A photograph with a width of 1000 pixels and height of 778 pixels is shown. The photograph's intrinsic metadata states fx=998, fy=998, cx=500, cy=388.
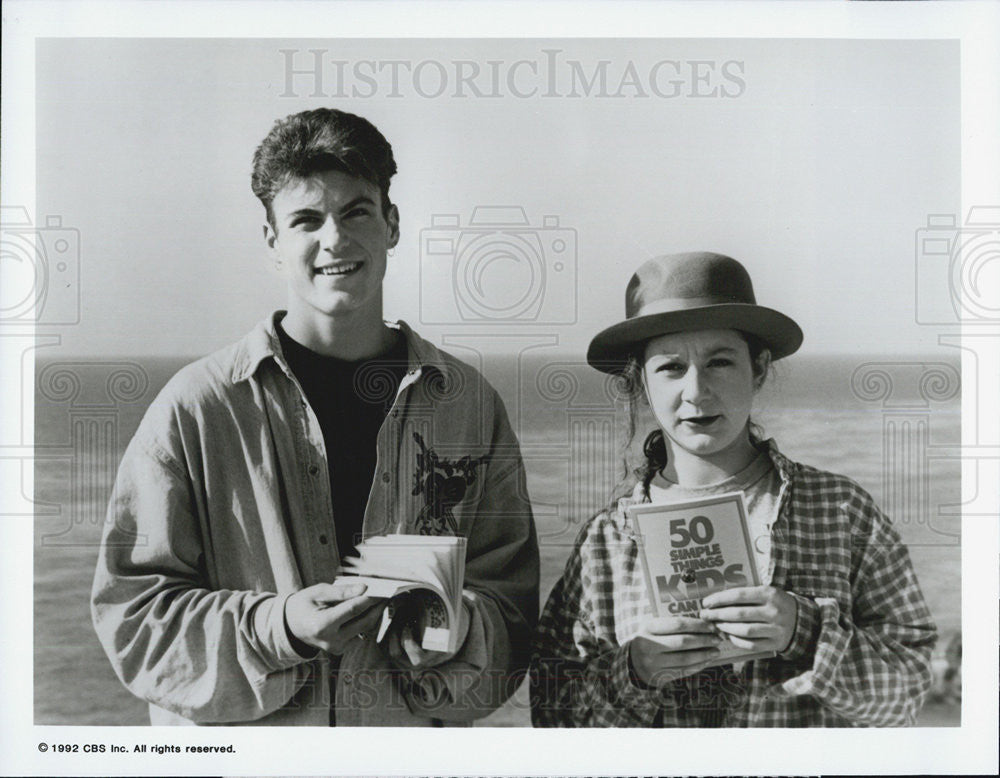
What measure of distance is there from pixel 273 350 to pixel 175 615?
3.33 ft

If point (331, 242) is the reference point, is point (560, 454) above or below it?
below

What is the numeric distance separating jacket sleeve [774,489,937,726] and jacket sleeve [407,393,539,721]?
0.96 meters

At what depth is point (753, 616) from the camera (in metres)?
3.53

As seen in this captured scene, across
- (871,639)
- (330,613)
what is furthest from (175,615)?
(871,639)

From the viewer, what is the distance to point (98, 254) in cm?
376

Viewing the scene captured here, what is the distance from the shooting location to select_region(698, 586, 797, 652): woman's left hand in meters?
3.53

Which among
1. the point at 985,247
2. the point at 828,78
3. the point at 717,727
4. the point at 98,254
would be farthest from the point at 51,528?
the point at 985,247

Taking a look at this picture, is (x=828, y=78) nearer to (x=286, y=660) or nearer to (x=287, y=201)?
(x=287, y=201)

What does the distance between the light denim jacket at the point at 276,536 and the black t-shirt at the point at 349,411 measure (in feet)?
0.08

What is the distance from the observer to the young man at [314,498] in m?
3.58

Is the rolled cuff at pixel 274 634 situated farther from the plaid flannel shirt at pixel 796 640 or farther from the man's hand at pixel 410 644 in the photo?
the plaid flannel shirt at pixel 796 640

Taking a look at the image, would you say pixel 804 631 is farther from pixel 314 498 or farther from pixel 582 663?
pixel 314 498
